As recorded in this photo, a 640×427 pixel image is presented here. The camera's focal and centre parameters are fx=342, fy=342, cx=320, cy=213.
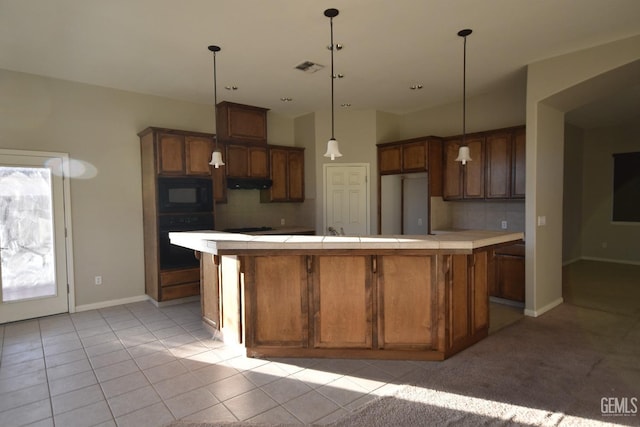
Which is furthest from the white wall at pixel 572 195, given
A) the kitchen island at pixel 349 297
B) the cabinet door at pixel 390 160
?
the kitchen island at pixel 349 297

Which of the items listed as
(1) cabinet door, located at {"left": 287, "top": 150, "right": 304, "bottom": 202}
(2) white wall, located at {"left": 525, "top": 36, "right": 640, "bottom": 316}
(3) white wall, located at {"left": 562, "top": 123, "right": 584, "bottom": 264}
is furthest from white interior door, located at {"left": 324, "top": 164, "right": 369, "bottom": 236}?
(3) white wall, located at {"left": 562, "top": 123, "right": 584, "bottom": 264}

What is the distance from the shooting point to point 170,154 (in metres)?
4.51

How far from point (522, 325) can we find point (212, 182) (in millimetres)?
4259

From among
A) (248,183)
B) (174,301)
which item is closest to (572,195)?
(248,183)

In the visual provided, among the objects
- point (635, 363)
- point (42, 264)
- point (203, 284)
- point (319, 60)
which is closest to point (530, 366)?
point (635, 363)

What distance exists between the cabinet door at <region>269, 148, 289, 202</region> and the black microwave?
1.22 m

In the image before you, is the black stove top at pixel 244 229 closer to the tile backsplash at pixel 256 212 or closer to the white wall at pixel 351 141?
the tile backsplash at pixel 256 212

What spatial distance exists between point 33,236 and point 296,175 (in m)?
3.70

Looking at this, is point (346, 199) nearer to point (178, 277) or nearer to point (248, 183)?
point (248, 183)

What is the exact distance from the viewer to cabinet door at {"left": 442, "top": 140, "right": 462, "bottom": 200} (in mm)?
5133

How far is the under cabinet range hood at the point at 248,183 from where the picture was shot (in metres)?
5.32

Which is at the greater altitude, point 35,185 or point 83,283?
point 35,185

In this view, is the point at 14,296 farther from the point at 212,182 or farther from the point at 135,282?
the point at 212,182

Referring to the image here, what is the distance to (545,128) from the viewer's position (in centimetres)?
402
